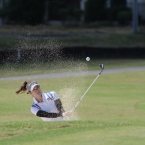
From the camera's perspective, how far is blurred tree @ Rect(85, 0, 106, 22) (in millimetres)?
56719

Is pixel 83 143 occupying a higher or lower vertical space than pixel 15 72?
higher

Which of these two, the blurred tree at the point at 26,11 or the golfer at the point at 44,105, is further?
the blurred tree at the point at 26,11

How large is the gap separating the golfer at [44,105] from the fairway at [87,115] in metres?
0.25

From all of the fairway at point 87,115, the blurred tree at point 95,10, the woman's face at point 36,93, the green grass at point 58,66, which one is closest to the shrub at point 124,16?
the blurred tree at point 95,10

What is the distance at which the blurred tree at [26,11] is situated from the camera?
53.6 metres

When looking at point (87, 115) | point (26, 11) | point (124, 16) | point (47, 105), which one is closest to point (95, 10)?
point (124, 16)

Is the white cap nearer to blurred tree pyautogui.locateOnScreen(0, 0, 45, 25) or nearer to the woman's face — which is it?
the woman's face

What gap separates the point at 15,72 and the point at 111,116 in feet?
36.4

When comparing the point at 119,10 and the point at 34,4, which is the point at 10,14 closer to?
the point at 34,4

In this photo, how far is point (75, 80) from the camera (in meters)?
25.0

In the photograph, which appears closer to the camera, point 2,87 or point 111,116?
point 111,116

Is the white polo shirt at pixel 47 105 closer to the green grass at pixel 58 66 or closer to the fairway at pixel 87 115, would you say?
the fairway at pixel 87 115

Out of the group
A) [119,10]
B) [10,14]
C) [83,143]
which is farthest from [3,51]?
[119,10]

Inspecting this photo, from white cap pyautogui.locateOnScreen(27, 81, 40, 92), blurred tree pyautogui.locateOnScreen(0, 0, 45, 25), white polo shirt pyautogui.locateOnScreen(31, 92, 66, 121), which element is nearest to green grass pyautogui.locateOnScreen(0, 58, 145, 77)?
white polo shirt pyautogui.locateOnScreen(31, 92, 66, 121)
